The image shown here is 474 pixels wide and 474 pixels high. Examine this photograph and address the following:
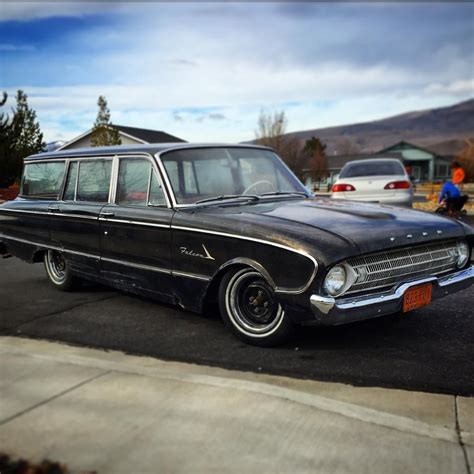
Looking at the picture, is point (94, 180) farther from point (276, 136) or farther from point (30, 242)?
point (276, 136)

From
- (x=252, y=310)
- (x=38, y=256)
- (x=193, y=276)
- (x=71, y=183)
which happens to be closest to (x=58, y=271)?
(x=38, y=256)

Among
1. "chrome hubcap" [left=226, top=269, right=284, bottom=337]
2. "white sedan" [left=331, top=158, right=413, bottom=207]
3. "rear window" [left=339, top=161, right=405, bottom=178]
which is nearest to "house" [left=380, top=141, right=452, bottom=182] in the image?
"rear window" [left=339, top=161, right=405, bottom=178]

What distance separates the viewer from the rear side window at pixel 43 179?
631 cm

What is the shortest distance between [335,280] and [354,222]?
0.60 metres

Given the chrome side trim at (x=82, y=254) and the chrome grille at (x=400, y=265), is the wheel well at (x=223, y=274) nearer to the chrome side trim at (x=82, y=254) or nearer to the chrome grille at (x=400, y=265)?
the chrome grille at (x=400, y=265)

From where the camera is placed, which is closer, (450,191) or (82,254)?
(82,254)

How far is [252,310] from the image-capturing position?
429cm

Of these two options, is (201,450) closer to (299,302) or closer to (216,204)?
(299,302)

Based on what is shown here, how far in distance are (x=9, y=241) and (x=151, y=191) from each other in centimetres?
291

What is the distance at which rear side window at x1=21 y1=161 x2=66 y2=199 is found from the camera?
6.31 metres

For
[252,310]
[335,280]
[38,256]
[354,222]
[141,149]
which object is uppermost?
[141,149]

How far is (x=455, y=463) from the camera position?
8.45 ft

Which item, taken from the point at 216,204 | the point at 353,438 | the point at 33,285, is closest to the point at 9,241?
the point at 33,285

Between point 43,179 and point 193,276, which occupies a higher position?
point 43,179
